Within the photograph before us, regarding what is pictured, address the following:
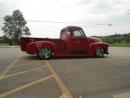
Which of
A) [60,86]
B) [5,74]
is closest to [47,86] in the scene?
[60,86]

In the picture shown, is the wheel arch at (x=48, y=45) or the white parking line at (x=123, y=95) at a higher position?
the wheel arch at (x=48, y=45)

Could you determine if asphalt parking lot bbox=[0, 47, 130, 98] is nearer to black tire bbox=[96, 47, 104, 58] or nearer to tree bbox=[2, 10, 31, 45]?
black tire bbox=[96, 47, 104, 58]

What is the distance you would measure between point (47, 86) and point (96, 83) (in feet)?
4.75

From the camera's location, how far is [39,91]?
783 cm

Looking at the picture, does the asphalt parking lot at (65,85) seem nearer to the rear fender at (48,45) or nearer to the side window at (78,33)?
the rear fender at (48,45)

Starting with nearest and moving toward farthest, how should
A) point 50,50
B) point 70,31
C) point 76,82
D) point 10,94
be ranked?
1. point 10,94
2. point 76,82
3. point 50,50
4. point 70,31

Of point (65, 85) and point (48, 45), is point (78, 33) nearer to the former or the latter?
point (48, 45)

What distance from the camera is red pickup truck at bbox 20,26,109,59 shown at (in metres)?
17.8

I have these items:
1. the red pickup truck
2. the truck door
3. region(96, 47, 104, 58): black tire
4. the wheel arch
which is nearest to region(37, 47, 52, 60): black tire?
the red pickup truck

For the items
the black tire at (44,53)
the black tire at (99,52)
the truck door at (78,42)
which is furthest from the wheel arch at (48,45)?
the black tire at (99,52)

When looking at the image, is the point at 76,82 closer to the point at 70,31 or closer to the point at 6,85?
the point at 6,85

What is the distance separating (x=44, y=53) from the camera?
17.9 meters

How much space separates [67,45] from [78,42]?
0.70 m

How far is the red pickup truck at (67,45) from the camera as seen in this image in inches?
703
